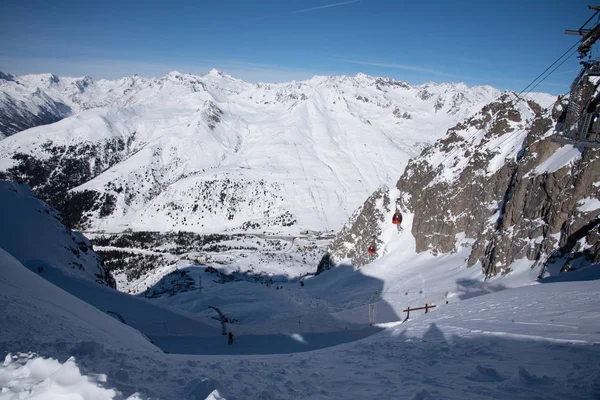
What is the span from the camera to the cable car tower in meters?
18.6

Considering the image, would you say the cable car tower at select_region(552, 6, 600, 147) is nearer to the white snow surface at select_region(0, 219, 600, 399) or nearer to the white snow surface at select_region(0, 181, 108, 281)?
the white snow surface at select_region(0, 219, 600, 399)

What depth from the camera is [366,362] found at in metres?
8.70

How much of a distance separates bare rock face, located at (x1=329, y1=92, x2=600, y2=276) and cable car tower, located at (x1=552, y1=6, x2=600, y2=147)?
1692mm

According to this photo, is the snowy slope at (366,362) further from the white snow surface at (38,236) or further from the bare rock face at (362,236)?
the bare rock face at (362,236)

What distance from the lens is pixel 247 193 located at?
6919 inches

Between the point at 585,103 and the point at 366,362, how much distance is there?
26074 mm

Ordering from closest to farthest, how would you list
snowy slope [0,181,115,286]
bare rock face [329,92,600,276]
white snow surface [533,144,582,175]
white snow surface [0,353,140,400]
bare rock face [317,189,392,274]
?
white snow surface [0,353,140,400]
bare rock face [329,92,600,276]
white snow surface [533,144,582,175]
snowy slope [0,181,115,286]
bare rock face [317,189,392,274]

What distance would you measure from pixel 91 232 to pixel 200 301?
150036 millimetres

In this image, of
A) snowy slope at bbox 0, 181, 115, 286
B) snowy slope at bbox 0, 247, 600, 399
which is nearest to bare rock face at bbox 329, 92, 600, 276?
snowy slope at bbox 0, 247, 600, 399

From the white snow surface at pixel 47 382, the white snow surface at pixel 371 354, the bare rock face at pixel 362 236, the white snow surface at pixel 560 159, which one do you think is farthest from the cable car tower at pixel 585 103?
the bare rock face at pixel 362 236

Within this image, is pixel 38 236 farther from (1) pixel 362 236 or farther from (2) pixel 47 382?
(1) pixel 362 236

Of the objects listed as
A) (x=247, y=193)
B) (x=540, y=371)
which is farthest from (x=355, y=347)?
(x=247, y=193)

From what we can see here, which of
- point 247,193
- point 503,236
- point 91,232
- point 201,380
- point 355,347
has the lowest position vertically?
point 355,347

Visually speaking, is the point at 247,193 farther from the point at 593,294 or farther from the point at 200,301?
the point at 593,294
